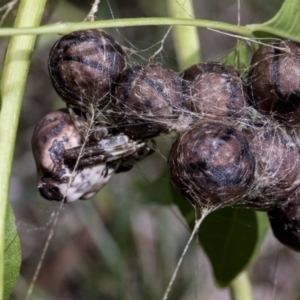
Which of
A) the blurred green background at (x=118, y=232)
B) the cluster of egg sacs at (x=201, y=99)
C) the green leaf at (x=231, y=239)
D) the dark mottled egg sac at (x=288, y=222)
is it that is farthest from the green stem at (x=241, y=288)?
the blurred green background at (x=118, y=232)

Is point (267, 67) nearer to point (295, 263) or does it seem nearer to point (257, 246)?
point (257, 246)

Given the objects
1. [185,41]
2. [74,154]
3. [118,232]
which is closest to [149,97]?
[74,154]

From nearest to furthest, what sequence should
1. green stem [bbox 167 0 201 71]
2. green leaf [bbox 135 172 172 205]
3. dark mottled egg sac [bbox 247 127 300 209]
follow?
dark mottled egg sac [bbox 247 127 300 209]
green stem [bbox 167 0 201 71]
green leaf [bbox 135 172 172 205]

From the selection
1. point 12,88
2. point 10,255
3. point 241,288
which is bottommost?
point 241,288

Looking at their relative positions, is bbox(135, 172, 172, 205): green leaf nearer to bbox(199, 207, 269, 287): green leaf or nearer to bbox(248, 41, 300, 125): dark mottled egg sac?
bbox(199, 207, 269, 287): green leaf

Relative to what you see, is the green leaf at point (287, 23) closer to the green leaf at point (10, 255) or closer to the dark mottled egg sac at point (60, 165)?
the dark mottled egg sac at point (60, 165)

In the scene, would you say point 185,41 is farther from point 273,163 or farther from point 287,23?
point 273,163

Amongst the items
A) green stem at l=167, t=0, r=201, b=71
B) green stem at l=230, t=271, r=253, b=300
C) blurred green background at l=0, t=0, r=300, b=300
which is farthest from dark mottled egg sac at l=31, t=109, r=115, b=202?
blurred green background at l=0, t=0, r=300, b=300
